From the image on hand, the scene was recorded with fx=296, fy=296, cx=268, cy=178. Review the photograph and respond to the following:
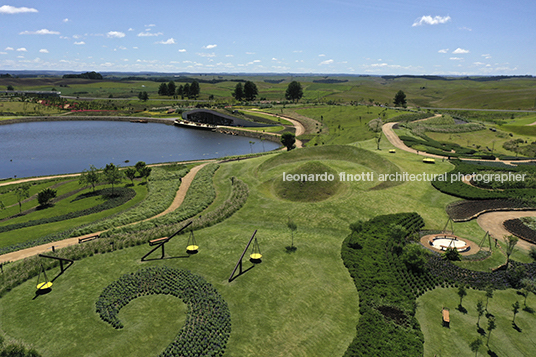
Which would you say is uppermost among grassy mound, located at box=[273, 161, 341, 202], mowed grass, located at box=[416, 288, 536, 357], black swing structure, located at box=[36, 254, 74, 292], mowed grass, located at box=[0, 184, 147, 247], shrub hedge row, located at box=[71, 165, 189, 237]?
grassy mound, located at box=[273, 161, 341, 202]

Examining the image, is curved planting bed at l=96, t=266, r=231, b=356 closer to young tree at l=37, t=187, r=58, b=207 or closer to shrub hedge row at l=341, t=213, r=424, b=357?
shrub hedge row at l=341, t=213, r=424, b=357

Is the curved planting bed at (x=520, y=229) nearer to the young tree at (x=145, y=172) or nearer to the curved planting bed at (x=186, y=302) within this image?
the curved planting bed at (x=186, y=302)

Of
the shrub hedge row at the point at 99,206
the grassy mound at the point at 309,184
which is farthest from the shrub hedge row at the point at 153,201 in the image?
the grassy mound at the point at 309,184

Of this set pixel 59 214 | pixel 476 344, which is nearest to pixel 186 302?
pixel 476 344

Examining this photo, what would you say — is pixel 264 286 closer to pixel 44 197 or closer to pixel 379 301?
pixel 379 301

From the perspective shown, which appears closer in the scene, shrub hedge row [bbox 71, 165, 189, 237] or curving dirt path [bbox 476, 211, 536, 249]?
curving dirt path [bbox 476, 211, 536, 249]

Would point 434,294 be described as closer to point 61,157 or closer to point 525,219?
point 525,219

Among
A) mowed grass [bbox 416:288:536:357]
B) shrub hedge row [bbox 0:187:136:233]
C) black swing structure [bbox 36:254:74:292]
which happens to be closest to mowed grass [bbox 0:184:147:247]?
shrub hedge row [bbox 0:187:136:233]
